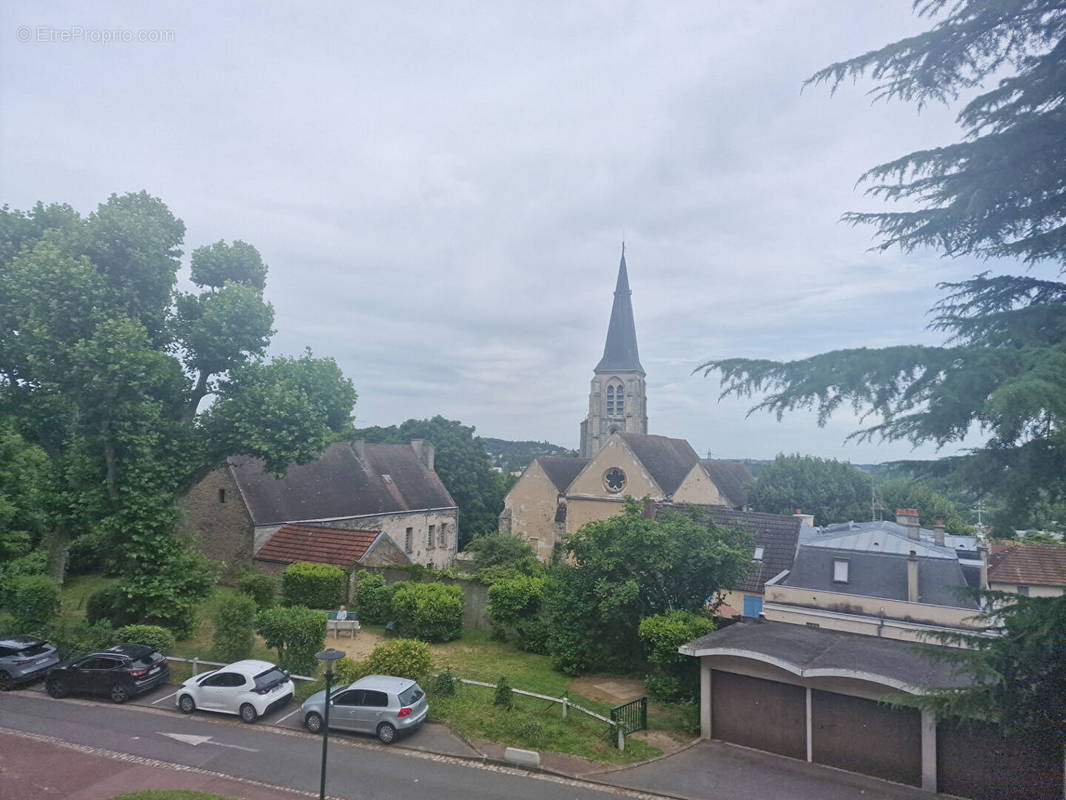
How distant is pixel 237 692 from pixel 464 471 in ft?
128

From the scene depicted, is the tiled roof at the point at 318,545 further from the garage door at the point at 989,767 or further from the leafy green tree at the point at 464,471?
the leafy green tree at the point at 464,471

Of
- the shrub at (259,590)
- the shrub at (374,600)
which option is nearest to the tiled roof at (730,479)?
the shrub at (374,600)

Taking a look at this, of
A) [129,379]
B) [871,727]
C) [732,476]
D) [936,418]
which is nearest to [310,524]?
[129,379]

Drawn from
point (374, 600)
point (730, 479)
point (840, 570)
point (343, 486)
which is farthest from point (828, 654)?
point (730, 479)

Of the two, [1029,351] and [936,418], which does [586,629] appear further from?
[1029,351]

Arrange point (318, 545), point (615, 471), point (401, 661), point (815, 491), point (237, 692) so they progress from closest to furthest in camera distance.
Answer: point (237, 692)
point (401, 661)
point (318, 545)
point (615, 471)
point (815, 491)

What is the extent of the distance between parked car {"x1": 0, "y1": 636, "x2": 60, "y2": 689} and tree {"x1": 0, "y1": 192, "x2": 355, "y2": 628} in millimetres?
2292

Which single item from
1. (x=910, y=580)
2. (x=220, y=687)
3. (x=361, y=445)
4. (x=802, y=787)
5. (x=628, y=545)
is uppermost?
(x=361, y=445)

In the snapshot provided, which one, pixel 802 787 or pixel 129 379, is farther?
pixel 129 379

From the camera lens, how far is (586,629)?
18.8 m

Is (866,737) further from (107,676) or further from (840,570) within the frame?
(107,676)

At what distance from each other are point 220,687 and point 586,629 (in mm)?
10103

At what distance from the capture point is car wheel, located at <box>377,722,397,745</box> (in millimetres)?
13758

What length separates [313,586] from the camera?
2362 cm
